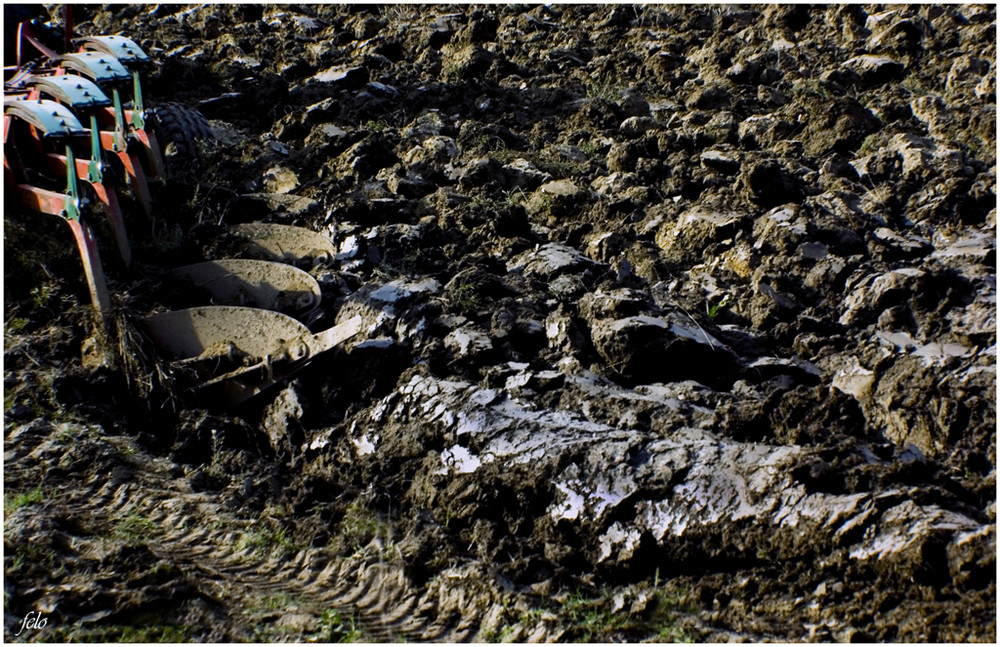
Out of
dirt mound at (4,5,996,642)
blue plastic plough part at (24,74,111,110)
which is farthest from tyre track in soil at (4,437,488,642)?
blue plastic plough part at (24,74,111,110)

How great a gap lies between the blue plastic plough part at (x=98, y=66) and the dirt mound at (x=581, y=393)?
0.69 meters

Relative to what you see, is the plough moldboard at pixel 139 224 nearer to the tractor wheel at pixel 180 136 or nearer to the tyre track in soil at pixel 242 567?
the tractor wheel at pixel 180 136

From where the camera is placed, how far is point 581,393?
2.65 metres

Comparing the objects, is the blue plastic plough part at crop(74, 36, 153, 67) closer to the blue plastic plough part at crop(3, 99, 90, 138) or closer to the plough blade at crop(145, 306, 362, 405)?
the blue plastic plough part at crop(3, 99, 90, 138)

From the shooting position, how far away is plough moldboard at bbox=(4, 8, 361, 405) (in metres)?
2.97

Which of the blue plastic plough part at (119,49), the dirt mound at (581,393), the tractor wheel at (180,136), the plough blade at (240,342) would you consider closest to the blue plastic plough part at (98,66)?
the blue plastic plough part at (119,49)

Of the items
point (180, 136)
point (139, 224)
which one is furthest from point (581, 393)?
point (180, 136)

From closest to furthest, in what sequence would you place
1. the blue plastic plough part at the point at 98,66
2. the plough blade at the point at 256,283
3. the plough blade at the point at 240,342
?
the plough blade at the point at 240,342 → the plough blade at the point at 256,283 → the blue plastic plough part at the point at 98,66

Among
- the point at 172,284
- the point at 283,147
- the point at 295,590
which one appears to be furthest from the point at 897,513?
the point at 283,147

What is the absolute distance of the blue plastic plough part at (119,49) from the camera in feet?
15.4

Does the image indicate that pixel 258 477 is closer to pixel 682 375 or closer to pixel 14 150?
pixel 682 375

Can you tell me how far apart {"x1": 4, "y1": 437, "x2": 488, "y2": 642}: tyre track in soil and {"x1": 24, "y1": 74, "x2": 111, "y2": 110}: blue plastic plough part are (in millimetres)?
1794

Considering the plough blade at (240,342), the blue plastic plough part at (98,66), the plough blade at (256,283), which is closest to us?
the plough blade at (240,342)

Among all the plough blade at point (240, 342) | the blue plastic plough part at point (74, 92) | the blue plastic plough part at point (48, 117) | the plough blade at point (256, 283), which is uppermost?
the blue plastic plough part at point (74, 92)
